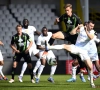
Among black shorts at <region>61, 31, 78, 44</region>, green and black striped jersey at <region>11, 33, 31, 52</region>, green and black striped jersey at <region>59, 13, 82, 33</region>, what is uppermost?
green and black striped jersey at <region>59, 13, 82, 33</region>

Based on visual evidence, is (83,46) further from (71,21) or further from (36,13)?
(36,13)

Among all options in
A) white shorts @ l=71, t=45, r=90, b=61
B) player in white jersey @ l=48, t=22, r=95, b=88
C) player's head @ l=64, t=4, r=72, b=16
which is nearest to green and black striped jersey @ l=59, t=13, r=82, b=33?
player's head @ l=64, t=4, r=72, b=16

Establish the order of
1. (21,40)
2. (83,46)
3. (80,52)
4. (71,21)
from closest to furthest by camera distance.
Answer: (80,52), (83,46), (71,21), (21,40)

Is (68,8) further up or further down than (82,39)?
further up

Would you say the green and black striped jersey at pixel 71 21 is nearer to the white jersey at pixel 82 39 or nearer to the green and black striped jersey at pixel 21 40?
the white jersey at pixel 82 39

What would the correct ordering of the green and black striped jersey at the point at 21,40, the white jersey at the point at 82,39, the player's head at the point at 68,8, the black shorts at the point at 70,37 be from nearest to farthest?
the white jersey at the point at 82,39
the player's head at the point at 68,8
the black shorts at the point at 70,37
the green and black striped jersey at the point at 21,40

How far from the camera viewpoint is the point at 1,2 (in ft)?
101

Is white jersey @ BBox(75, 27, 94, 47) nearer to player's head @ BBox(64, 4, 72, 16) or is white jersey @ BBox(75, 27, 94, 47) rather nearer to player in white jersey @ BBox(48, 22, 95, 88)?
player in white jersey @ BBox(48, 22, 95, 88)

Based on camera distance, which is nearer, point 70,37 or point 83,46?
point 83,46

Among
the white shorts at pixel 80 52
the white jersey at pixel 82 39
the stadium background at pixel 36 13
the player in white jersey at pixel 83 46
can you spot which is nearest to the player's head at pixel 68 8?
the player in white jersey at pixel 83 46

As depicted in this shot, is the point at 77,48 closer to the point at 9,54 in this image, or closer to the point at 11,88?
the point at 11,88

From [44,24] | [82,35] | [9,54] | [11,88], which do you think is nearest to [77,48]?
[82,35]

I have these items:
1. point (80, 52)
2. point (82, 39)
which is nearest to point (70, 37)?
point (82, 39)

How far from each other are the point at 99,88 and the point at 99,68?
9.45ft
